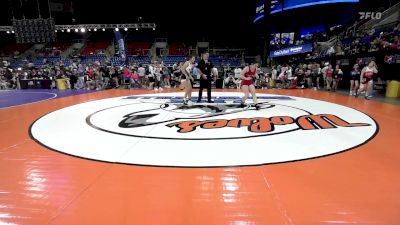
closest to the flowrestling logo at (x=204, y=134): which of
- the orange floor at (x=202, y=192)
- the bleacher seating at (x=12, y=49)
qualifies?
the orange floor at (x=202, y=192)

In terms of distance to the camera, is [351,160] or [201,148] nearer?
[351,160]

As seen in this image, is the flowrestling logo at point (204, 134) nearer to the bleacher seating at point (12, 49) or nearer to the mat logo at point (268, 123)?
the mat logo at point (268, 123)

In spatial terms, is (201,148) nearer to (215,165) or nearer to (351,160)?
(215,165)

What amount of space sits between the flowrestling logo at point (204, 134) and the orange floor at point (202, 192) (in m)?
0.28

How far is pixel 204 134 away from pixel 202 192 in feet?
6.12

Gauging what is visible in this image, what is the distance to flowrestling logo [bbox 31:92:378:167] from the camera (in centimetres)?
322

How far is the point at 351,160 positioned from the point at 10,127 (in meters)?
5.90

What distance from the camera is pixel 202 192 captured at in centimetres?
235

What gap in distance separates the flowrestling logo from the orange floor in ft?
0.92

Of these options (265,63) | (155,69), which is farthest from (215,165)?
(265,63)

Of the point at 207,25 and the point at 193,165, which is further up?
the point at 207,25

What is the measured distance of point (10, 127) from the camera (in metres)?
5.01

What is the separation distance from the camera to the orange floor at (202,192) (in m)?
1.95

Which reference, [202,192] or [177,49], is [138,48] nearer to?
[177,49]
